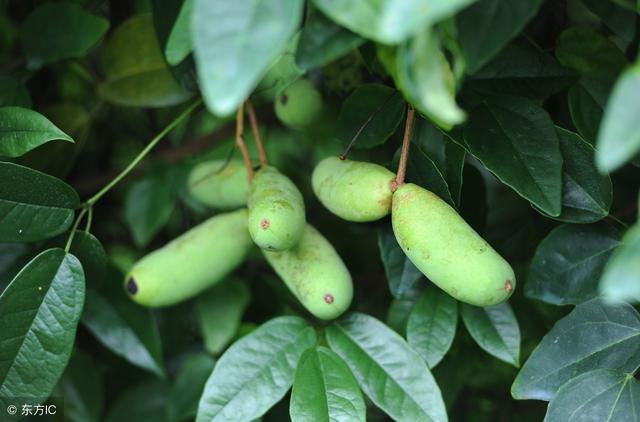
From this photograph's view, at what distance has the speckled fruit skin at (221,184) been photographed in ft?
2.77

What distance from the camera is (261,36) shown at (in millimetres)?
432

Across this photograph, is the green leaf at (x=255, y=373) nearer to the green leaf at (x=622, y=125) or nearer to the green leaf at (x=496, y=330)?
the green leaf at (x=496, y=330)

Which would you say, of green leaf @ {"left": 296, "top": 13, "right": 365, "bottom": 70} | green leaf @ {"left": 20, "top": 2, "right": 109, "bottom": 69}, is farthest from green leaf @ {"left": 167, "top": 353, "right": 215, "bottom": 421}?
green leaf @ {"left": 296, "top": 13, "right": 365, "bottom": 70}

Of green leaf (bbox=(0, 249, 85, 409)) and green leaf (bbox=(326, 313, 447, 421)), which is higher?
green leaf (bbox=(0, 249, 85, 409))

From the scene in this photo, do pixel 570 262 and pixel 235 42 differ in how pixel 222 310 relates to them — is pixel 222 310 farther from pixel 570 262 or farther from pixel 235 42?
pixel 235 42

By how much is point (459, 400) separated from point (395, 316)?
37cm

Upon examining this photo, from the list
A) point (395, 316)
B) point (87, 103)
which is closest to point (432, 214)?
point (395, 316)

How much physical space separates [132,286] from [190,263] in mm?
70

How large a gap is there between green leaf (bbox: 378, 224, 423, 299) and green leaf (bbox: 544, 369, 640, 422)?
187 millimetres

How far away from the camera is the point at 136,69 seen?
0.97 m

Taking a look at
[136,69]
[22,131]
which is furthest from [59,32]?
[22,131]

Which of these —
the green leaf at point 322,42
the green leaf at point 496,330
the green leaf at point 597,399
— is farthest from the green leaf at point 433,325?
the green leaf at point 322,42

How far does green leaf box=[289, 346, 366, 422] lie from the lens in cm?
68

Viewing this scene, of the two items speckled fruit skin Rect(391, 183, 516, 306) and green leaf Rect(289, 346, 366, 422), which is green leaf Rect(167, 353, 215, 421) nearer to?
green leaf Rect(289, 346, 366, 422)
